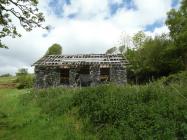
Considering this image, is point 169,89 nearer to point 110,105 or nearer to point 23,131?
point 110,105

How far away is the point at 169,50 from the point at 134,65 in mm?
8382

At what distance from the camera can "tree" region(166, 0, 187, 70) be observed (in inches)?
2191

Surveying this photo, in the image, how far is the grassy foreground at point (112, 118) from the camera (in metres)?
15.1

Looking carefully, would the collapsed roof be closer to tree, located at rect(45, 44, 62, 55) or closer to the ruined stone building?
the ruined stone building

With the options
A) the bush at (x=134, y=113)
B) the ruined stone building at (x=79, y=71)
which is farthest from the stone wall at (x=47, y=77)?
the bush at (x=134, y=113)

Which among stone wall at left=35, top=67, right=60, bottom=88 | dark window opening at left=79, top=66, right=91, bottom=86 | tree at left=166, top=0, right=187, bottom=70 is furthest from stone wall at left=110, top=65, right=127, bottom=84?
tree at left=166, top=0, right=187, bottom=70

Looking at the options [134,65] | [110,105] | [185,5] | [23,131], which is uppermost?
[185,5]

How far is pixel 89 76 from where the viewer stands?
45156 mm

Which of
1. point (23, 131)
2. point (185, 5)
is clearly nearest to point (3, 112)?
point (23, 131)

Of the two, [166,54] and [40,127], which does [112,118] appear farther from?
[166,54]

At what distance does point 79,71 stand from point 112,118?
28.5 meters

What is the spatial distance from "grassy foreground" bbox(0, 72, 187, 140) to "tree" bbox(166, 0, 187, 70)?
36456mm

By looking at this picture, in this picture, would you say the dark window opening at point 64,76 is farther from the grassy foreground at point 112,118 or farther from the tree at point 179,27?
the grassy foreground at point 112,118

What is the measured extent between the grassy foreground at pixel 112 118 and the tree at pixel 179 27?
36.5 meters
